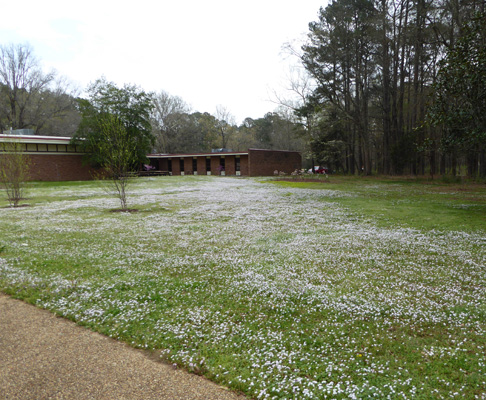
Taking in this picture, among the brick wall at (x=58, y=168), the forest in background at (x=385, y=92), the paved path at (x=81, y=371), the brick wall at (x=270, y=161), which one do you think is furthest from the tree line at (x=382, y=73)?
the brick wall at (x=58, y=168)

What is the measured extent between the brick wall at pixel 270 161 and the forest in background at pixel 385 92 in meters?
5.19

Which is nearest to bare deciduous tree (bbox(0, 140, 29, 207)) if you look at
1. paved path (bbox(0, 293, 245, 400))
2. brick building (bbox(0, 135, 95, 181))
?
paved path (bbox(0, 293, 245, 400))

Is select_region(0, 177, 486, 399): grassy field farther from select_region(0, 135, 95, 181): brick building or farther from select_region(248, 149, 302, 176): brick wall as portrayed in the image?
select_region(248, 149, 302, 176): brick wall

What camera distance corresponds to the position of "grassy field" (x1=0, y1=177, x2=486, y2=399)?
2.93 metres

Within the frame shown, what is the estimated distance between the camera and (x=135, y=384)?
2.83 meters

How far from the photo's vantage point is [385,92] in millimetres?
32844

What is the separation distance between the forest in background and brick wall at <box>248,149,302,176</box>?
5.19m

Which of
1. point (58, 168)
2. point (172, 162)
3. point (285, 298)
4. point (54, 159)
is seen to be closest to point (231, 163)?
point (172, 162)

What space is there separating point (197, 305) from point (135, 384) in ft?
5.28

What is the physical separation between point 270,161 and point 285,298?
41954 millimetres

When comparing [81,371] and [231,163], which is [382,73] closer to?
[231,163]

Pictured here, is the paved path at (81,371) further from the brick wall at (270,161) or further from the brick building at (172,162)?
the brick wall at (270,161)

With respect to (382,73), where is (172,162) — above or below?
below

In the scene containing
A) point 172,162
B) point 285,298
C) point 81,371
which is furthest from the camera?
point 172,162
